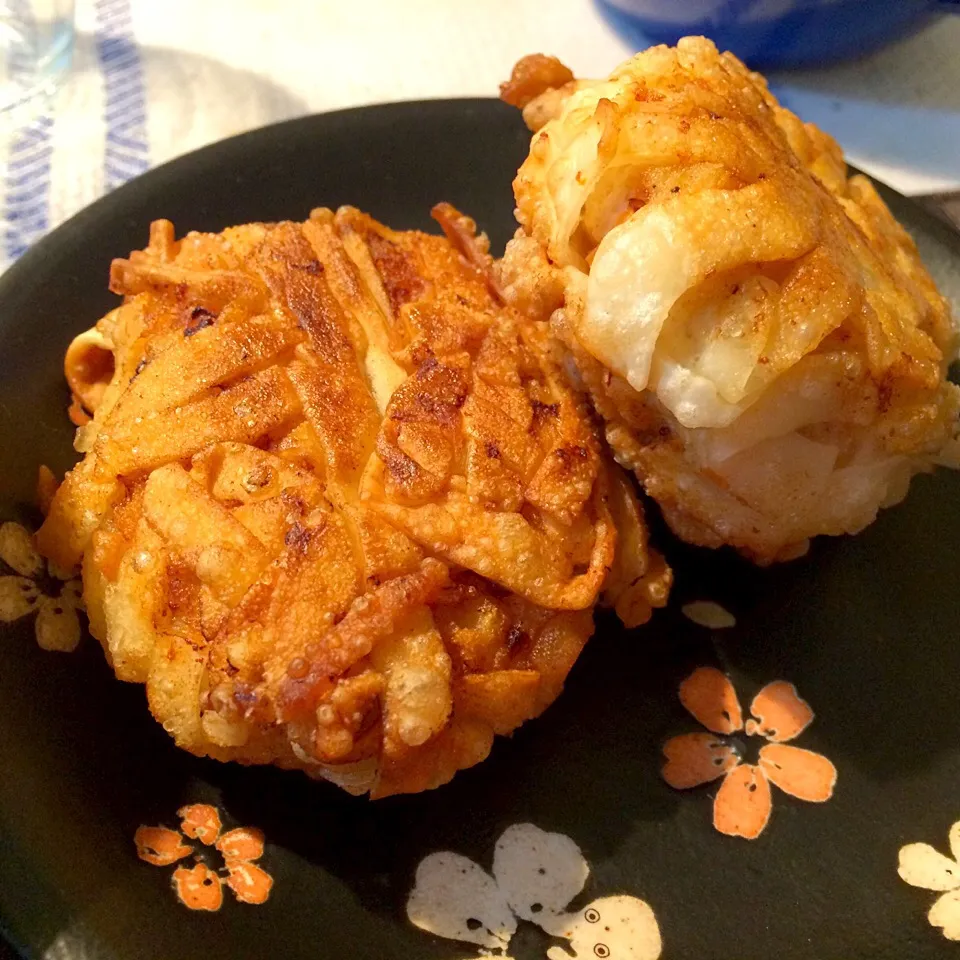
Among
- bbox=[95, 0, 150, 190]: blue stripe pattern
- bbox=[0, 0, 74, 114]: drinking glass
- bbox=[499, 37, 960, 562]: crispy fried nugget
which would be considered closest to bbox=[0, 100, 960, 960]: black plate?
bbox=[499, 37, 960, 562]: crispy fried nugget

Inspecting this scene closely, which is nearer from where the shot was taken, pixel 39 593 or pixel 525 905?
pixel 525 905

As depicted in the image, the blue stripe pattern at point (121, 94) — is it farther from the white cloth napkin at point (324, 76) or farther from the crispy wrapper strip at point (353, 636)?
the crispy wrapper strip at point (353, 636)

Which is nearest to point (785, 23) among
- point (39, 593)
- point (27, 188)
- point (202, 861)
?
point (27, 188)

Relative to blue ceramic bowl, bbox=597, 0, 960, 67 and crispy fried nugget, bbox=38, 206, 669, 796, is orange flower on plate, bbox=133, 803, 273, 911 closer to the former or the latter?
crispy fried nugget, bbox=38, 206, 669, 796

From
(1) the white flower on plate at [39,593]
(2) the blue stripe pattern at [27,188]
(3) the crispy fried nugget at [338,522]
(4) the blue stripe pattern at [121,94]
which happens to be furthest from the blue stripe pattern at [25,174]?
(1) the white flower on plate at [39,593]

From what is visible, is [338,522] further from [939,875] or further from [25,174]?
[25,174]
